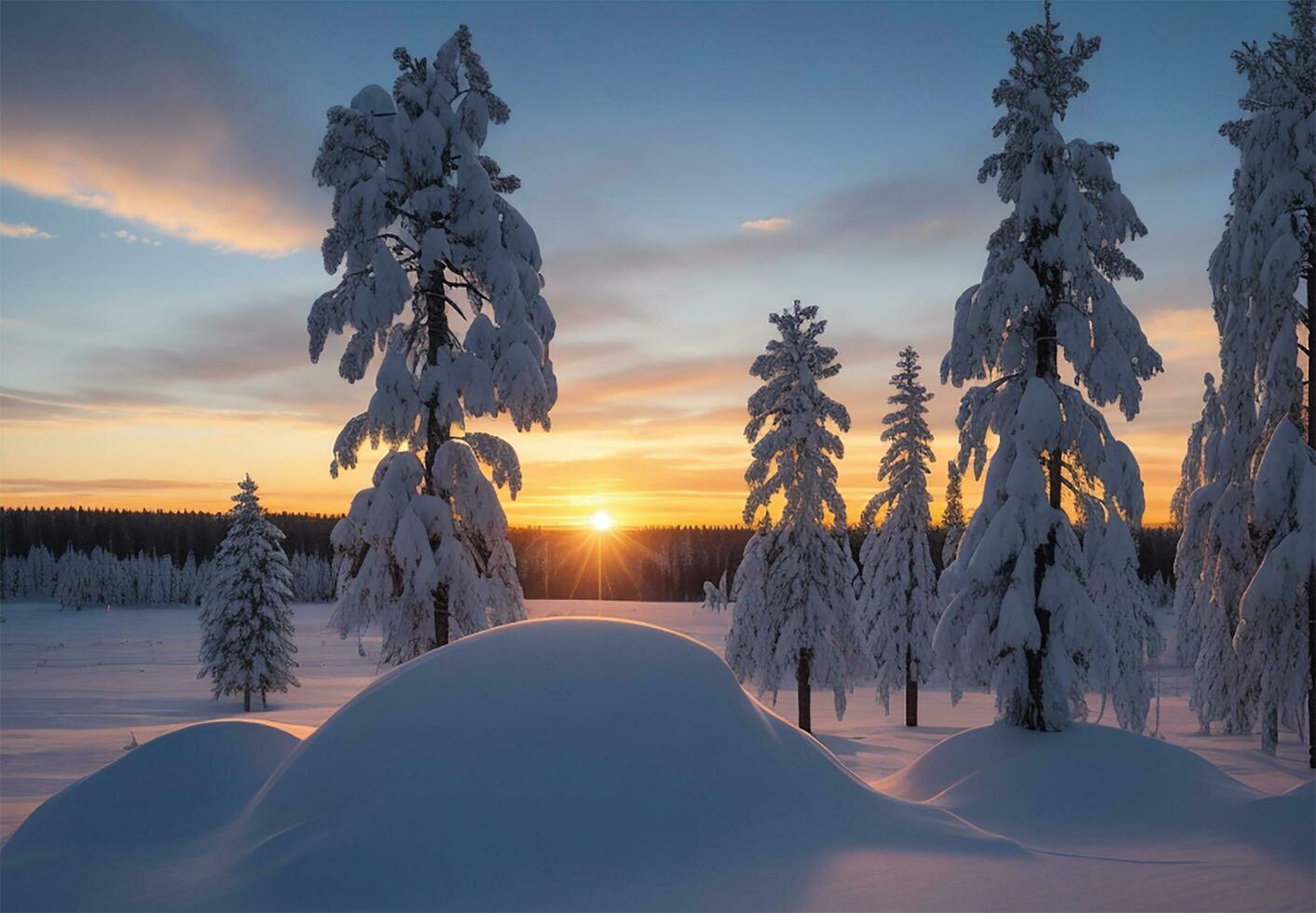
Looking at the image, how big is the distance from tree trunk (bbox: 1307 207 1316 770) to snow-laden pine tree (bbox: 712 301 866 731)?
33.8 feet

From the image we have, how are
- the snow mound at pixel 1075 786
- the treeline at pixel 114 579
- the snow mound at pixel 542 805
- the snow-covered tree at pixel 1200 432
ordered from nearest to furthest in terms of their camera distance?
1. the snow mound at pixel 542 805
2. the snow mound at pixel 1075 786
3. the snow-covered tree at pixel 1200 432
4. the treeline at pixel 114 579

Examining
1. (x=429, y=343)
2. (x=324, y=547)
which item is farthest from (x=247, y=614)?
(x=324, y=547)

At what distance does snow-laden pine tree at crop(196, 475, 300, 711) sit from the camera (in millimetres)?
36500

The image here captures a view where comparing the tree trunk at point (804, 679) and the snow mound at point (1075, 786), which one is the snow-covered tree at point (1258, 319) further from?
the tree trunk at point (804, 679)

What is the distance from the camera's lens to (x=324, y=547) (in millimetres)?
125188

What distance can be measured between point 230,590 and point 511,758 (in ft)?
114

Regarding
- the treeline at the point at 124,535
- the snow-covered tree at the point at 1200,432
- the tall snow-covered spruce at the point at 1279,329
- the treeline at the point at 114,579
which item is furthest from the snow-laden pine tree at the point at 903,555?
the treeline at the point at 124,535

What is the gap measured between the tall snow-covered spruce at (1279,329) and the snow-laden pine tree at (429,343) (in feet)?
48.2

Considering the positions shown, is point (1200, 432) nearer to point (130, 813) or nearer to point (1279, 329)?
point (1279, 329)

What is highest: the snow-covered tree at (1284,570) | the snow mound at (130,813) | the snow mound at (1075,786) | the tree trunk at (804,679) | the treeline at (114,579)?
the snow-covered tree at (1284,570)

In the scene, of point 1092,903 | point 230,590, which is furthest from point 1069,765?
point 230,590

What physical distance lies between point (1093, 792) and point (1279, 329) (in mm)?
11513

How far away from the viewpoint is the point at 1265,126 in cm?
1656

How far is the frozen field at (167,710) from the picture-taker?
1830 centimetres
